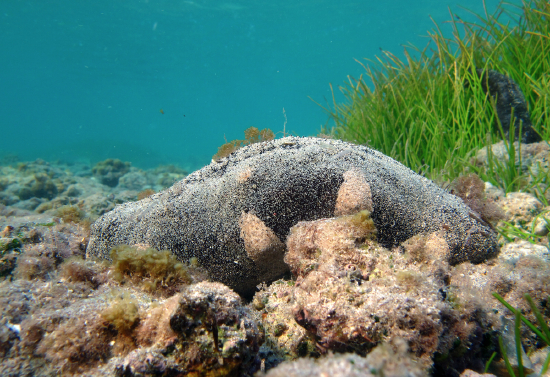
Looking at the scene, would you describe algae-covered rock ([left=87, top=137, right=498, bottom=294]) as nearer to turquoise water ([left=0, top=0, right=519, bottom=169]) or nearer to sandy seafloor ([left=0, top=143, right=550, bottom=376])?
sandy seafloor ([left=0, top=143, right=550, bottom=376])

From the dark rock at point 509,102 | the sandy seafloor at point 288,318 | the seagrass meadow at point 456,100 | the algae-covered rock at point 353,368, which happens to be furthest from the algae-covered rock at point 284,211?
the dark rock at point 509,102

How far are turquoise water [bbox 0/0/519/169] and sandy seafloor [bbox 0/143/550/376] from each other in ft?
32.5

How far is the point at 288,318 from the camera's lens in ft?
5.68

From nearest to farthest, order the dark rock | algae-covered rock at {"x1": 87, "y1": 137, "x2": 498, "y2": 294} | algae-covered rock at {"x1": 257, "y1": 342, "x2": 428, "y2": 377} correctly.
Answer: algae-covered rock at {"x1": 257, "y1": 342, "x2": 428, "y2": 377} < algae-covered rock at {"x1": 87, "y1": 137, "x2": 498, "y2": 294} < the dark rock

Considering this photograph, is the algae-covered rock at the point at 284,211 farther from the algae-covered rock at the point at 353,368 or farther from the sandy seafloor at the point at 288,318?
the algae-covered rock at the point at 353,368

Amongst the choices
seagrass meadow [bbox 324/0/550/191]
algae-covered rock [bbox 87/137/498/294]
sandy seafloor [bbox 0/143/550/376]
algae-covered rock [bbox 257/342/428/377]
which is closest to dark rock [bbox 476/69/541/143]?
seagrass meadow [bbox 324/0/550/191]

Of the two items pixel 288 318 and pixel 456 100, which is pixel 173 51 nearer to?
pixel 456 100

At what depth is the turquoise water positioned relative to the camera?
3512 cm

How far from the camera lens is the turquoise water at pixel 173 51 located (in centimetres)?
3512

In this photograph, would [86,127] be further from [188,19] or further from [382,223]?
[382,223]

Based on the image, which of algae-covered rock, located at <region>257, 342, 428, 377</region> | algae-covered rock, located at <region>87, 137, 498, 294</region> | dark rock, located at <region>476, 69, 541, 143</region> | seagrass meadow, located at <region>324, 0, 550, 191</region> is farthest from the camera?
dark rock, located at <region>476, 69, 541, 143</region>

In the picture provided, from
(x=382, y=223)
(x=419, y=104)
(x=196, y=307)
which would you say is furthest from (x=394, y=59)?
(x=196, y=307)

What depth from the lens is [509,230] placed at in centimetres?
254

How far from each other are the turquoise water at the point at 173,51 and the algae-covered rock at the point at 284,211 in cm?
923
